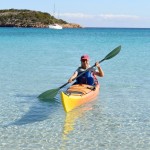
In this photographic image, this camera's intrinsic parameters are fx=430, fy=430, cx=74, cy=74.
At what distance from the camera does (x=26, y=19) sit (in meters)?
166

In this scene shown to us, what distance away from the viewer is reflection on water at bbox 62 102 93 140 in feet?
34.5

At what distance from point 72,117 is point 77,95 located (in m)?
0.95

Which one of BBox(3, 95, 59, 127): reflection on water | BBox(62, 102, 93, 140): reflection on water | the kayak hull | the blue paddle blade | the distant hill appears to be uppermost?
the kayak hull

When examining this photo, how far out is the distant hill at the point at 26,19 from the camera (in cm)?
16438

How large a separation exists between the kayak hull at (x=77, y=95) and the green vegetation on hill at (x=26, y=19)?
150 metres

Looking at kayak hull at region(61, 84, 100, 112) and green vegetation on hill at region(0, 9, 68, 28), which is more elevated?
kayak hull at region(61, 84, 100, 112)

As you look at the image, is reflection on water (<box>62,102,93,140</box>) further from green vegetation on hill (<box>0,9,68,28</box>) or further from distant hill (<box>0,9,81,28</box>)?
green vegetation on hill (<box>0,9,68,28</box>)

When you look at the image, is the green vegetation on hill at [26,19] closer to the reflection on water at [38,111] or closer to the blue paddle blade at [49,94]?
the blue paddle blade at [49,94]

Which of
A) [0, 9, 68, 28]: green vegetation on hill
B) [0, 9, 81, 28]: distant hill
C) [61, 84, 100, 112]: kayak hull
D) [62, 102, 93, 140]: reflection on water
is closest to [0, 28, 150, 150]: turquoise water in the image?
[62, 102, 93, 140]: reflection on water

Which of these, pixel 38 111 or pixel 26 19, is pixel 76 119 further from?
pixel 26 19

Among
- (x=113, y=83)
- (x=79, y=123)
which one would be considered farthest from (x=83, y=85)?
(x=113, y=83)

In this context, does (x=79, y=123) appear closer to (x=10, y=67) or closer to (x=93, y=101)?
(x=93, y=101)

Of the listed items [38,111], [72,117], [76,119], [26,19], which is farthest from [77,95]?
[26,19]

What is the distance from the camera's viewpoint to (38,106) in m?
13.2
